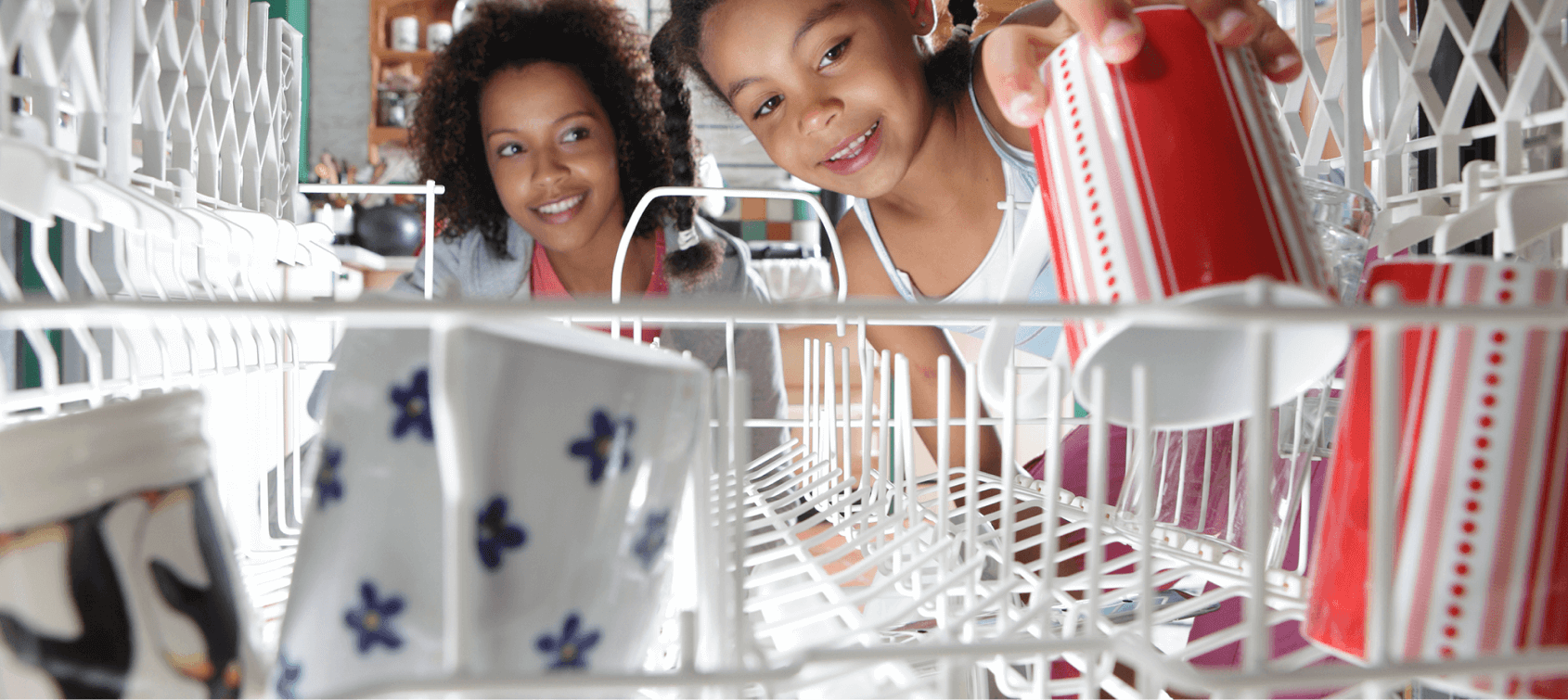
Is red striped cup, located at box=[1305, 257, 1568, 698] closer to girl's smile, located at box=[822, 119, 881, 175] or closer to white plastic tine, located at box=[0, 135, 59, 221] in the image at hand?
white plastic tine, located at box=[0, 135, 59, 221]

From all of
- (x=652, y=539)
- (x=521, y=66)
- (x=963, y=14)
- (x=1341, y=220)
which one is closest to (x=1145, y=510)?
(x=652, y=539)

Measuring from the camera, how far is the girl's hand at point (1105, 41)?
0.28 meters

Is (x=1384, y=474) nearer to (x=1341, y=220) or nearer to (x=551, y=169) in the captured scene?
(x=1341, y=220)

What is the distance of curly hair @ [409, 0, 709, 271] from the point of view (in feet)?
4.23

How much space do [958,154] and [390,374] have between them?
43.6 inches

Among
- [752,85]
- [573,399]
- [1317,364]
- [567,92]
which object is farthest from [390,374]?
[567,92]

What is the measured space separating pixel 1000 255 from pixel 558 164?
0.64 metres

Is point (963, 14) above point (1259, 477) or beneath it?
above

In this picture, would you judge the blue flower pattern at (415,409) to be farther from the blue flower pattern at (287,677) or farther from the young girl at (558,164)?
the young girl at (558,164)

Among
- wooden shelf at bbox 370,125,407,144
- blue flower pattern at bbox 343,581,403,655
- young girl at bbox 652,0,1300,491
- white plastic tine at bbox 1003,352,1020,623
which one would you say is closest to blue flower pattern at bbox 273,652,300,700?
blue flower pattern at bbox 343,581,403,655

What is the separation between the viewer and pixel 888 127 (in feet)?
3.92

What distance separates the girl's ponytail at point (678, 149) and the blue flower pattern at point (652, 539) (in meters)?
1.13

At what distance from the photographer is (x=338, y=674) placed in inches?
8.0

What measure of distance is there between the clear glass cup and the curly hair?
0.93m
